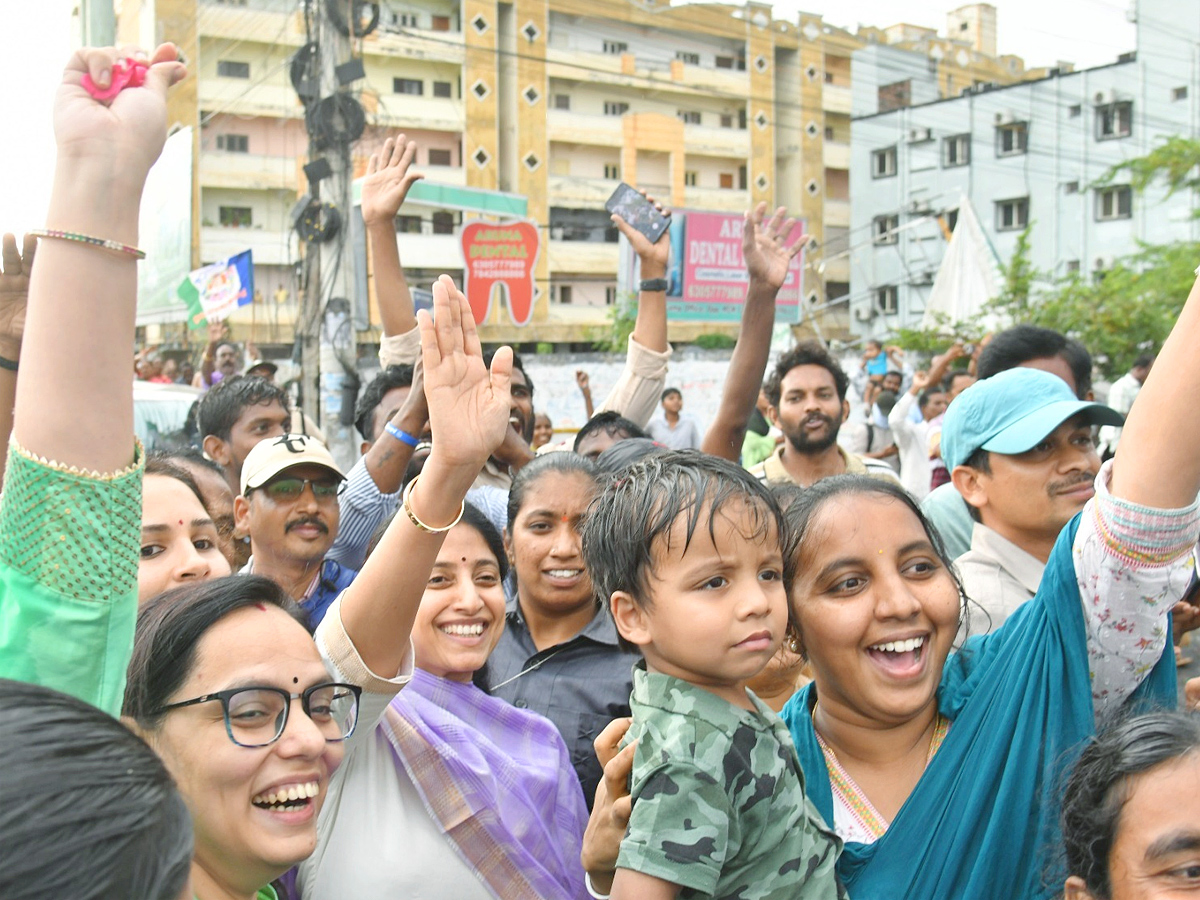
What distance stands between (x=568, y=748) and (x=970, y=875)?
118cm

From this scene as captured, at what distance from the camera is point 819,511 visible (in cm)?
208

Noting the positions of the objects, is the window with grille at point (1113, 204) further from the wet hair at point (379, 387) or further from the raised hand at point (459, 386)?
the raised hand at point (459, 386)

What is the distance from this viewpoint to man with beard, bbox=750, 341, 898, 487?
4.59 meters

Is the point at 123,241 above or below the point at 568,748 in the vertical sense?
above

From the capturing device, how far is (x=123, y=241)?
1.33 metres

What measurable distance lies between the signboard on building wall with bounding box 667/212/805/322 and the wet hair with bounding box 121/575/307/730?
74.8ft

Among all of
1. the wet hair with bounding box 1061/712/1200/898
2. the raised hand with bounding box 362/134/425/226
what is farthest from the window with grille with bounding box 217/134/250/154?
the wet hair with bounding box 1061/712/1200/898

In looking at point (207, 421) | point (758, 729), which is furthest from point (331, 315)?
point (758, 729)

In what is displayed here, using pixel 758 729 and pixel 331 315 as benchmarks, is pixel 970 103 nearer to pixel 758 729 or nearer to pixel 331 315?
pixel 331 315

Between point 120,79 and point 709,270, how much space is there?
957 inches

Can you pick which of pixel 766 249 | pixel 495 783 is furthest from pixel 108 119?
pixel 766 249

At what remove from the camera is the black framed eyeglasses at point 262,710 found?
1609 millimetres

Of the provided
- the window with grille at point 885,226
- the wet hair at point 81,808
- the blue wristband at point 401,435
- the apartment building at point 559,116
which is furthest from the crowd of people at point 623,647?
the window with grille at point 885,226

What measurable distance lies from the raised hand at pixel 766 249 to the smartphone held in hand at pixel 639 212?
36 cm
